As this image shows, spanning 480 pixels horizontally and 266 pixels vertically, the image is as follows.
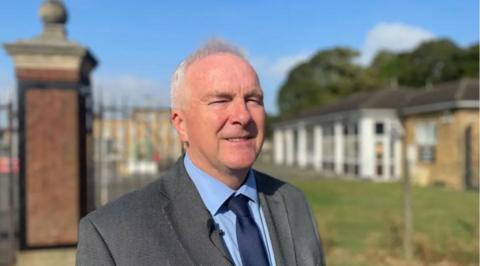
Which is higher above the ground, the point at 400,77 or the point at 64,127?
the point at 400,77

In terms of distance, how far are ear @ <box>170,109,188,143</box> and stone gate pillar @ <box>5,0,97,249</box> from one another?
4230mm

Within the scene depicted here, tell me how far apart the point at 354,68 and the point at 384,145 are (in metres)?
24.9

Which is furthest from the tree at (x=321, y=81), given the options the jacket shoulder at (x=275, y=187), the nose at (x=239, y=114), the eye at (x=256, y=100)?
the nose at (x=239, y=114)

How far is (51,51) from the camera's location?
5445 millimetres

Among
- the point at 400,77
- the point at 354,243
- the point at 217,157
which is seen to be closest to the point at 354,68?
the point at 400,77

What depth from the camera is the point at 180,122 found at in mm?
1571

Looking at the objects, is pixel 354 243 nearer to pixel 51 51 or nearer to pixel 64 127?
pixel 64 127

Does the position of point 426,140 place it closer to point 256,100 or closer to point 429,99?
point 429,99

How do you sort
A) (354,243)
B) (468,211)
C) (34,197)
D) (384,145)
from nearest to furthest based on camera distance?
(34,197)
(354,243)
(468,211)
(384,145)

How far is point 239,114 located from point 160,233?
43 centimetres

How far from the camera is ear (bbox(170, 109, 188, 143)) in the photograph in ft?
5.09

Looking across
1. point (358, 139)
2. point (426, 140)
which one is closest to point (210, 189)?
point (426, 140)

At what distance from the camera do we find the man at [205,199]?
1376mm

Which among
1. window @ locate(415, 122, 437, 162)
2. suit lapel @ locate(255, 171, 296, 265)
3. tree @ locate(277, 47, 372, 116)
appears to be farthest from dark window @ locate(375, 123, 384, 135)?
suit lapel @ locate(255, 171, 296, 265)
